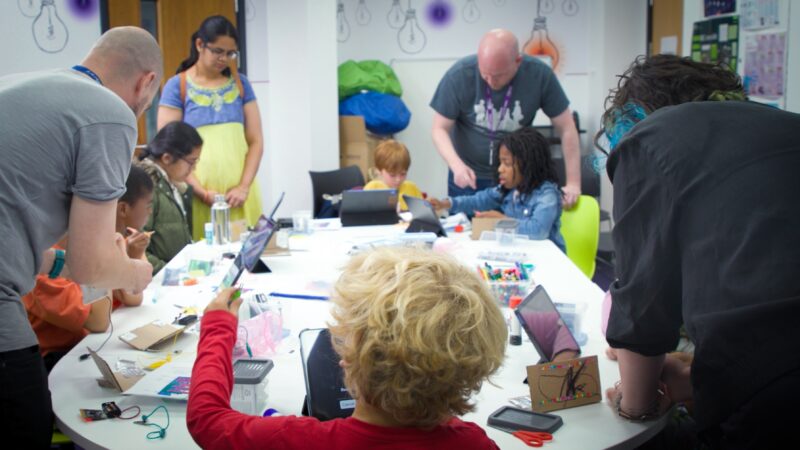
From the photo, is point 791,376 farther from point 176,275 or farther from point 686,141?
point 176,275

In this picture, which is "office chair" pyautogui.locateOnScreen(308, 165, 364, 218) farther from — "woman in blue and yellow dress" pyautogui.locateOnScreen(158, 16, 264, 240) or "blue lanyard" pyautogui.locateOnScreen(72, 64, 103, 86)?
"blue lanyard" pyautogui.locateOnScreen(72, 64, 103, 86)

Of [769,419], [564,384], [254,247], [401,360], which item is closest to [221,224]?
[254,247]

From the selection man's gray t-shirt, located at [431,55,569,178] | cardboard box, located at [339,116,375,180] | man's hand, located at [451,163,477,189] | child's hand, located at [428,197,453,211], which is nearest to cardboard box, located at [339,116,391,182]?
cardboard box, located at [339,116,375,180]

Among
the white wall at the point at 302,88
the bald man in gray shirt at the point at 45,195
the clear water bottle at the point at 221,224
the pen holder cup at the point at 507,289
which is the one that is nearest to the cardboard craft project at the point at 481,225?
the pen holder cup at the point at 507,289

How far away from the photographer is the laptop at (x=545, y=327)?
1.75 meters

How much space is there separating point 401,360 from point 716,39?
4305 millimetres

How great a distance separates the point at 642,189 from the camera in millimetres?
1354

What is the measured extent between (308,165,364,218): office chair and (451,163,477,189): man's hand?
4.41 feet

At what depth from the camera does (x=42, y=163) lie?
4.94ft

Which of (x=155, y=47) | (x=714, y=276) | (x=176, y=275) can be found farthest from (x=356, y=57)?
(x=714, y=276)

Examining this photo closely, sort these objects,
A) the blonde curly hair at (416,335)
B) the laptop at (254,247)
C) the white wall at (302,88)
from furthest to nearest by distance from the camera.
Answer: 1. the white wall at (302,88)
2. the laptop at (254,247)
3. the blonde curly hair at (416,335)

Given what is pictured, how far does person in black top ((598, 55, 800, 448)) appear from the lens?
1173mm

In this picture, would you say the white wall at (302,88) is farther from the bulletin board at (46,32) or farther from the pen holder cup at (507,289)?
the pen holder cup at (507,289)

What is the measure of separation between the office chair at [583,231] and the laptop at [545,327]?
1.89 metres
